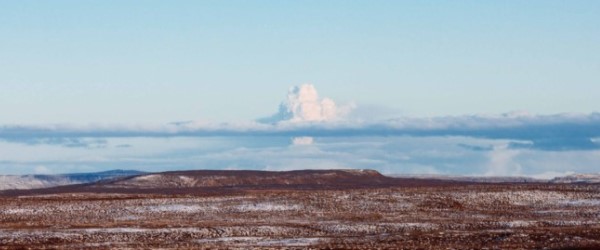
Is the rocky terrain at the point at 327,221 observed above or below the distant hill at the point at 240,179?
below

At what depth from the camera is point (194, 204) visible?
8675 cm

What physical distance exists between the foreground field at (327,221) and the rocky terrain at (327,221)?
0.21ft

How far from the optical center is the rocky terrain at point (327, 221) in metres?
61.5

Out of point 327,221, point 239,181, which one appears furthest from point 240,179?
point 327,221

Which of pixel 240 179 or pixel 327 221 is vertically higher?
pixel 240 179

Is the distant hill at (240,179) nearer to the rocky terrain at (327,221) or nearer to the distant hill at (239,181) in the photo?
the distant hill at (239,181)

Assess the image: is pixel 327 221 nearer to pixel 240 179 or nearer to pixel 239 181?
pixel 239 181

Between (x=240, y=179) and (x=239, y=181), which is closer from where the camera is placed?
(x=239, y=181)

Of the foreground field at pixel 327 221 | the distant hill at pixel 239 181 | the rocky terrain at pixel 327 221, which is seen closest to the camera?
the rocky terrain at pixel 327 221

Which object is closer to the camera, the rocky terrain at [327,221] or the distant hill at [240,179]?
the rocky terrain at [327,221]

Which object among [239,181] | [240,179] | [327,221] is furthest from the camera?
[240,179]

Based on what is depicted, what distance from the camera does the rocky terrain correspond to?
61.5 metres

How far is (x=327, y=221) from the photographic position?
77.4 meters

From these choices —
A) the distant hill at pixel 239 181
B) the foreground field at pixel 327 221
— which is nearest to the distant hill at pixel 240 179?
the distant hill at pixel 239 181
